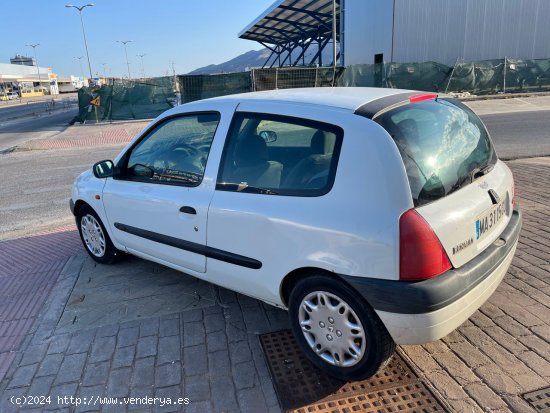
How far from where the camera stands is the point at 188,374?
275 centimetres

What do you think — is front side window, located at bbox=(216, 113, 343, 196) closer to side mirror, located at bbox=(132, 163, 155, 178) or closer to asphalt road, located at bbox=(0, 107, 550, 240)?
side mirror, located at bbox=(132, 163, 155, 178)

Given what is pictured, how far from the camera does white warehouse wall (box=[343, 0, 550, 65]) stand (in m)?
28.3

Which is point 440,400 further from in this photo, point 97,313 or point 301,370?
point 97,313

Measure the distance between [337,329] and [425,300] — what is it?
0.57 metres

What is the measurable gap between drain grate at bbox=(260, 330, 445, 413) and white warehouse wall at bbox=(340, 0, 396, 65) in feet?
106

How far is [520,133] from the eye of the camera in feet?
38.2

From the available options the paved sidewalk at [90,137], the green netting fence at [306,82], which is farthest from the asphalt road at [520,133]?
the paved sidewalk at [90,137]

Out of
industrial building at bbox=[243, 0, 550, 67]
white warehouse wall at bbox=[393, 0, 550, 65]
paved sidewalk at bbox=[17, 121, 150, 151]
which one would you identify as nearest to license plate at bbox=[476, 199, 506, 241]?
paved sidewalk at bbox=[17, 121, 150, 151]

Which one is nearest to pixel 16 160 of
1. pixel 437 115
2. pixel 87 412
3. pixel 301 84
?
pixel 301 84

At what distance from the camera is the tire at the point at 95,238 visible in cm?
430

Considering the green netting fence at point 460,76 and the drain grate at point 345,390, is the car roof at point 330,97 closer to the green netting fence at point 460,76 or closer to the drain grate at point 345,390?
the drain grate at point 345,390

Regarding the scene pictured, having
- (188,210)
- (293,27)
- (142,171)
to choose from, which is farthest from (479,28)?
(188,210)

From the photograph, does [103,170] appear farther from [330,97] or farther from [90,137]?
[90,137]

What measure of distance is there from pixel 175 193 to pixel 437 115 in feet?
6.24
